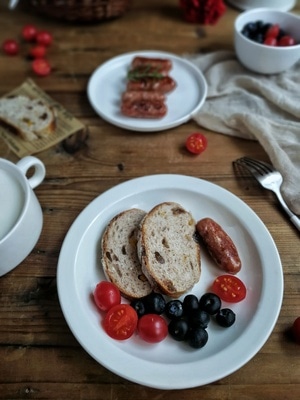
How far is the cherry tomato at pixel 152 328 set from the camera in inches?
38.6

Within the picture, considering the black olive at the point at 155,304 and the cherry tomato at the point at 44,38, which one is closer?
the black olive at the point at 155,304

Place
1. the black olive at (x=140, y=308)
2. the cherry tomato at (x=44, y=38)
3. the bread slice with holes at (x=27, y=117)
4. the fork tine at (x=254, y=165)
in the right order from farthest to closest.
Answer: the cherry tomato at (x=44, y=38) → the bread slice with holes at (x=27, y=117) → the fork tine at (x=254, y=165) → the black olive at (x=140, y=308)

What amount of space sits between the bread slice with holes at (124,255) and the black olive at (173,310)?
70 mm

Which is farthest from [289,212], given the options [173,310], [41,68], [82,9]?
[82,9]

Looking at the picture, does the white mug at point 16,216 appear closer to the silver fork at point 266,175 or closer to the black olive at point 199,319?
the black olive at point 199,319

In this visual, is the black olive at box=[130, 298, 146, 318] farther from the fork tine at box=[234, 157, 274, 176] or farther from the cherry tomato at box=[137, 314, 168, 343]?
the fork tine at box=[234, 157, 274, 176]

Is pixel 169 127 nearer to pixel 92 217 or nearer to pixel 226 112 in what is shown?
pixel 226 112

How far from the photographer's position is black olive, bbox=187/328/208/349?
0.97 m

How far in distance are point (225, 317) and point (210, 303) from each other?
5 cm

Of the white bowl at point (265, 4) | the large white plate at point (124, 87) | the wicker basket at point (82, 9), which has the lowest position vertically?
the large white plate at point (124, 87)

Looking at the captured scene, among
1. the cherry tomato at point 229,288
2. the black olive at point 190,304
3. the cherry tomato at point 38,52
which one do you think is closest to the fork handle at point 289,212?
the cherry tomato at point 229,288

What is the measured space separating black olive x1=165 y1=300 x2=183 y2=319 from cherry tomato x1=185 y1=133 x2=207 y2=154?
0.58 m

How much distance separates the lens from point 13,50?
1.80m

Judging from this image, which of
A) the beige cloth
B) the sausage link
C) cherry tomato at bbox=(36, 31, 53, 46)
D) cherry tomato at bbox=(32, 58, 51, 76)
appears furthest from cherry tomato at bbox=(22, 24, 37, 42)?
the sausage link
